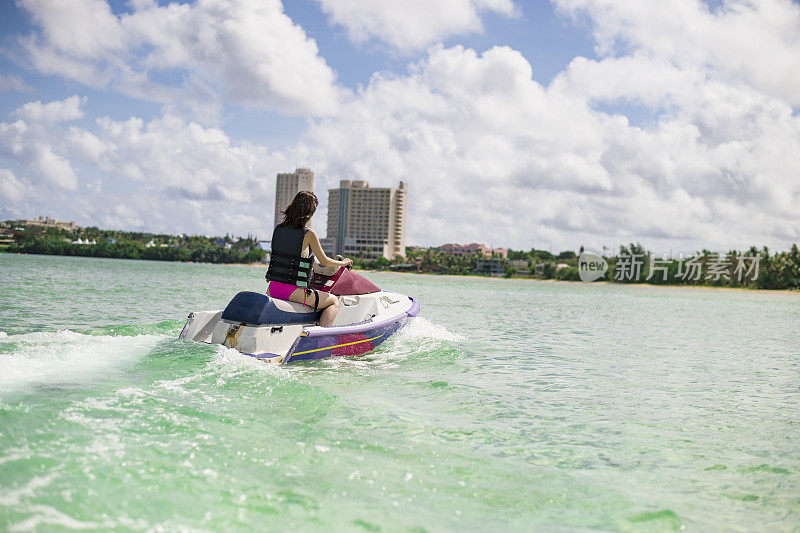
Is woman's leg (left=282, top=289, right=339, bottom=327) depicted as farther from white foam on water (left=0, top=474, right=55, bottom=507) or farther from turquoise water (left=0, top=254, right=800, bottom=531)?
white foam on water (left=0, top=474, right=55, bottom=507)

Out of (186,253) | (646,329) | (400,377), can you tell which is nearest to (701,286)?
(646,329)

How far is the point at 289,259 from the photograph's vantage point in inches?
320

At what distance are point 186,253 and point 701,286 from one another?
415 ft

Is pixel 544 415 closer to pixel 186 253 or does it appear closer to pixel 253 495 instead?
pixel 253 495

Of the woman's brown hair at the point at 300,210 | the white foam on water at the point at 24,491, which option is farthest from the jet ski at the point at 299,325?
the white foam on water at the point at 24,491

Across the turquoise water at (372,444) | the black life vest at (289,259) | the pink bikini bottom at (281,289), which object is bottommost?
the turquoise water at (372,444)

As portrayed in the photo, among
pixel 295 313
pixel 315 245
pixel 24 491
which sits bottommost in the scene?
pixel 24 491

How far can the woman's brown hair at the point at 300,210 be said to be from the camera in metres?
7.71

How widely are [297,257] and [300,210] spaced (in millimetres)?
724

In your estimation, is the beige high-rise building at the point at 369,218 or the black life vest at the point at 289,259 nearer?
the black life vest at the point at 289,259

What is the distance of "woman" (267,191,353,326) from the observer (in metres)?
7.78
